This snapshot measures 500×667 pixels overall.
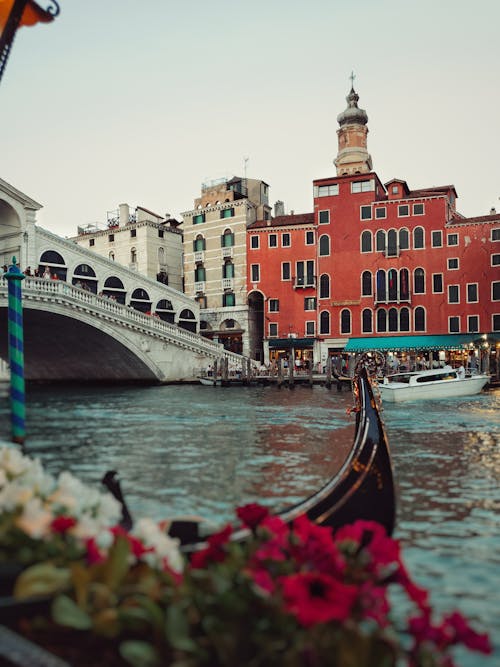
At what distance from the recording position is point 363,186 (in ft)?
88.4

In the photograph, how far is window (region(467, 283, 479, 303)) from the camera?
2542cm

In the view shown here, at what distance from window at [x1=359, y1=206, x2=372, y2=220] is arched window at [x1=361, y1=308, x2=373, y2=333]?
4405 millimetres

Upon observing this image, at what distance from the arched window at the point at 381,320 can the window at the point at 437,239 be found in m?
3.80

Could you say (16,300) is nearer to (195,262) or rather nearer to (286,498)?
(286,498)

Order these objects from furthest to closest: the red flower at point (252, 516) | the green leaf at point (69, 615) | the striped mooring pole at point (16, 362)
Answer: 1. the striped mooring pole at point (16, 362)
2. the red flower at point (252, 516)
3. the green leaf at point (69, 615)

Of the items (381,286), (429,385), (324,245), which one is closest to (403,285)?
(381,286)

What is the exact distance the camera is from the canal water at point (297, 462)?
3.71 meters

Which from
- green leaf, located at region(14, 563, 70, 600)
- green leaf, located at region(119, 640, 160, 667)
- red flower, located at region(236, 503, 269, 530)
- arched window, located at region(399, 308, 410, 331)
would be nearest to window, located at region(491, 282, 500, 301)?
arched window, located at region(399, 308, 410, 331)

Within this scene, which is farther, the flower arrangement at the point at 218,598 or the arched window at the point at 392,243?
the arched window at the point at 392,243

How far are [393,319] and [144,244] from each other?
1443 centimetres

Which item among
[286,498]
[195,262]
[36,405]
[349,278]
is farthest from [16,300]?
[195,262]

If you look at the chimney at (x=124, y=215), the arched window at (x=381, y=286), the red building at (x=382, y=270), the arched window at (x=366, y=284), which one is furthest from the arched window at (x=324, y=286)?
the chimney at (x=124, y=215)

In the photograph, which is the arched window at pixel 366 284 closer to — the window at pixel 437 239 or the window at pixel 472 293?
the window at pixel 437 239

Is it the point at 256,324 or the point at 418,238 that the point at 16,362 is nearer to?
the point at 418,238
